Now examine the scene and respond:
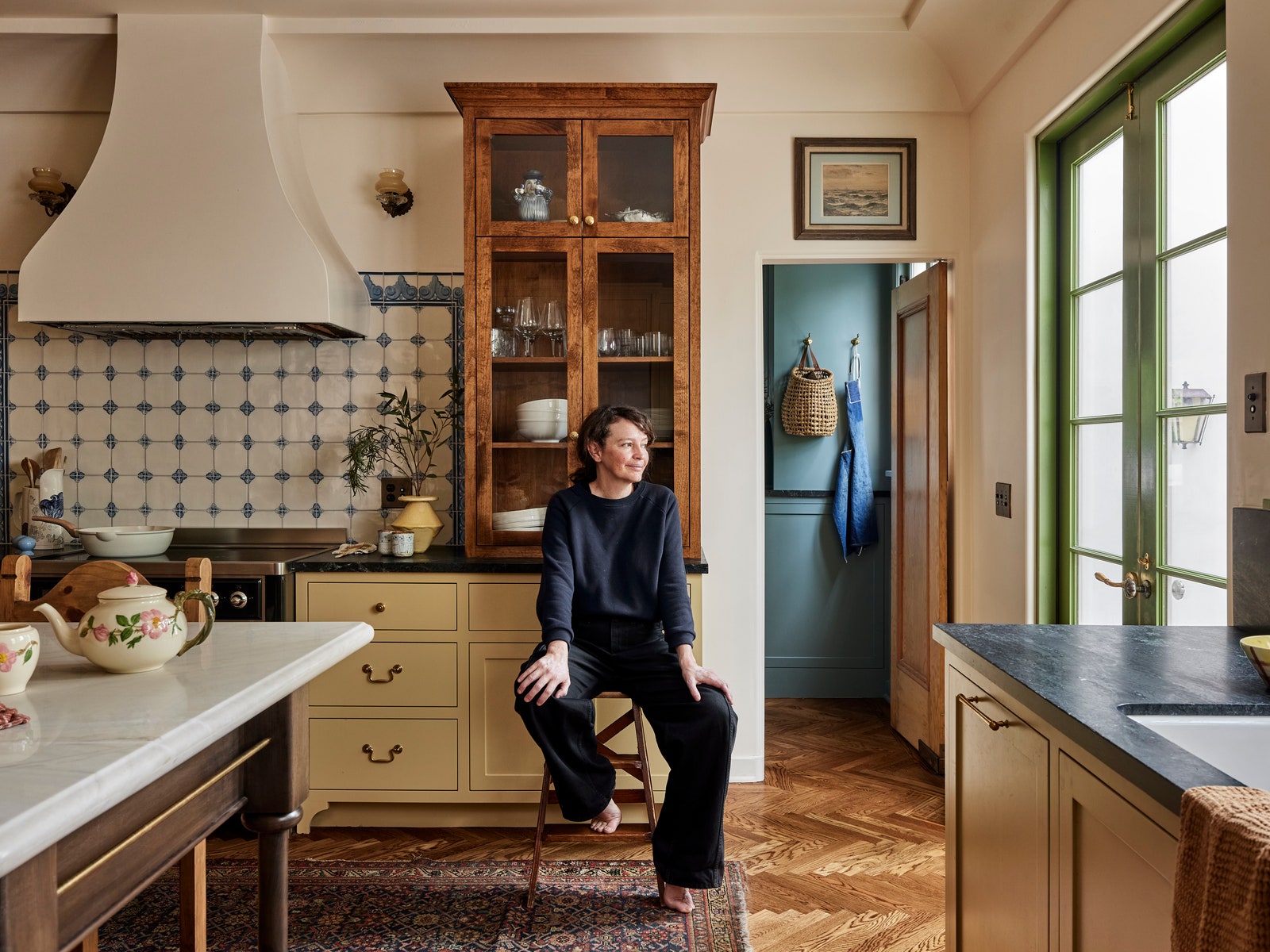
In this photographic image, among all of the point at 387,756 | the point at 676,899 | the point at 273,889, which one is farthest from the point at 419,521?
the point at 273,889

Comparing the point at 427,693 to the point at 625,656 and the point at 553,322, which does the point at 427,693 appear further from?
the point at 553,322

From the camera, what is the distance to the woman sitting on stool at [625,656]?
2148mm

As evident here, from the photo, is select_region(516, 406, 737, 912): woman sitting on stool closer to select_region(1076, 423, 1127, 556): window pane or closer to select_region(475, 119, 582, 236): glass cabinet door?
select_region(475, 119, 582, 236): glass cabinet door

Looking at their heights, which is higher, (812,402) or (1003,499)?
(812,402)

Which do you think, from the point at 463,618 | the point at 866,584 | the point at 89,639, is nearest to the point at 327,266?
the point at 463,618

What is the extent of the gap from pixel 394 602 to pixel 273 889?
130cm

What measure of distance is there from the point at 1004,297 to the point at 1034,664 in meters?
1.82

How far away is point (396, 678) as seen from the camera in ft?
8.89

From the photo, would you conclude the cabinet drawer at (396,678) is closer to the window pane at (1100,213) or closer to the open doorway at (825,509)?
the open doorway at (825,509)

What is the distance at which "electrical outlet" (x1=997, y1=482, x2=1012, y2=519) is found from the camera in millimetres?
2793

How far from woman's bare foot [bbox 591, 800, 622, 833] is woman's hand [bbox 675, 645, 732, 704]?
40 cm

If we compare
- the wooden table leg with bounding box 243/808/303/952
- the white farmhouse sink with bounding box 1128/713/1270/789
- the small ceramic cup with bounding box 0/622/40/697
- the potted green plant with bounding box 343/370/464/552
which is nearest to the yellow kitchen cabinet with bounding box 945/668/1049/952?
the white farmhouse sink with bounding box 1128/713/1270/789

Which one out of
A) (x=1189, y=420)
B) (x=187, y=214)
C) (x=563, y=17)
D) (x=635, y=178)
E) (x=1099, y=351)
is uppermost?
(x=563, y=17)

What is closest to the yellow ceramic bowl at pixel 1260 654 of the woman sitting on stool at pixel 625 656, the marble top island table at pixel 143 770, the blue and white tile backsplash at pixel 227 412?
the woman sitting on stool at pixel 625 656
